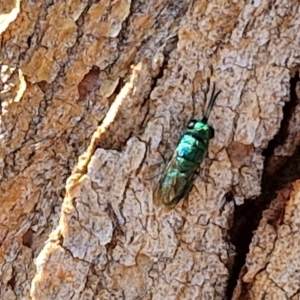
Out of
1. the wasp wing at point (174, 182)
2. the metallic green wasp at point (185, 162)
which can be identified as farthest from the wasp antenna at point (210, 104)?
the wasp wing at point (174, 182)

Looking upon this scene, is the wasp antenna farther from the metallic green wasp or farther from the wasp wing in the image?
the wasp wing

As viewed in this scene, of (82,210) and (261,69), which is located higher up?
(261,69)

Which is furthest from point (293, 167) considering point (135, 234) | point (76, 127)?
point (76, 127)

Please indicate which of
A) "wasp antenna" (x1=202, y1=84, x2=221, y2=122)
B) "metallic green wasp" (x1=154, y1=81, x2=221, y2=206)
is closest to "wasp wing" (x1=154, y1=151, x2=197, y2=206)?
"metallic green wasp" (x1=154, y1=81, x2=221, y2=206)

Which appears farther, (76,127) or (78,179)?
(76,127)

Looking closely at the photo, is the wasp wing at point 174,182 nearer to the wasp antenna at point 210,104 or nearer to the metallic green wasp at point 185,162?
the metallic green wasp at point 185,162

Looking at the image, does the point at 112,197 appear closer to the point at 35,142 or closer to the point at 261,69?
the point at 35,142

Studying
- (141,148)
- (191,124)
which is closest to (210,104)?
(191,124)
